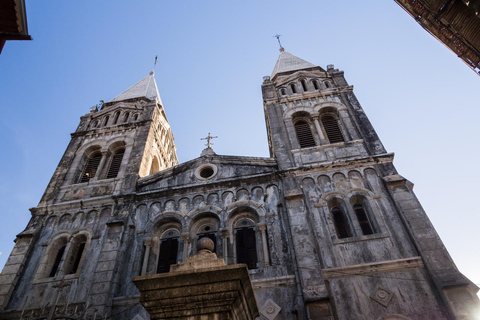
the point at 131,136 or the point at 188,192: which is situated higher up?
the point at 131,136

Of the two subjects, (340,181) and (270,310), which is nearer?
(270,310)

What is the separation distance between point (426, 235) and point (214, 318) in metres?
9.61

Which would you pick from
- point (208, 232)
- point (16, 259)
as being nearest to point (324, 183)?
point (208, 232)

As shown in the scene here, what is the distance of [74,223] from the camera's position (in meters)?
15.2

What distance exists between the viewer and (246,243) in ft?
43.7

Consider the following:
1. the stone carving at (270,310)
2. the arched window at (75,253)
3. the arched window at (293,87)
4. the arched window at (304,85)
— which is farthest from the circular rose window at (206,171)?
the arched window at (304,85)

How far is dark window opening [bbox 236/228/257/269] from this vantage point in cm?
1272

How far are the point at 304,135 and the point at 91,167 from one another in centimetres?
1212

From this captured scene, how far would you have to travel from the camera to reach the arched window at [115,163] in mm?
18250

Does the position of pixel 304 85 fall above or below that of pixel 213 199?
above

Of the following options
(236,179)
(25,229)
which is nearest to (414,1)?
(236,179)

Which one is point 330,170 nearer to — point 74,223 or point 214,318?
point 214,318

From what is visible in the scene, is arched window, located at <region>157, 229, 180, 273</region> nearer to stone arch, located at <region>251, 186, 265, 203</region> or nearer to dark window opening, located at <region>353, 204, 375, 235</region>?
stone arch, located at <region>251, 186, 265, 203</region>

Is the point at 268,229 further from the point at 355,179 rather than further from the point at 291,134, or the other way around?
the point at 291,134
